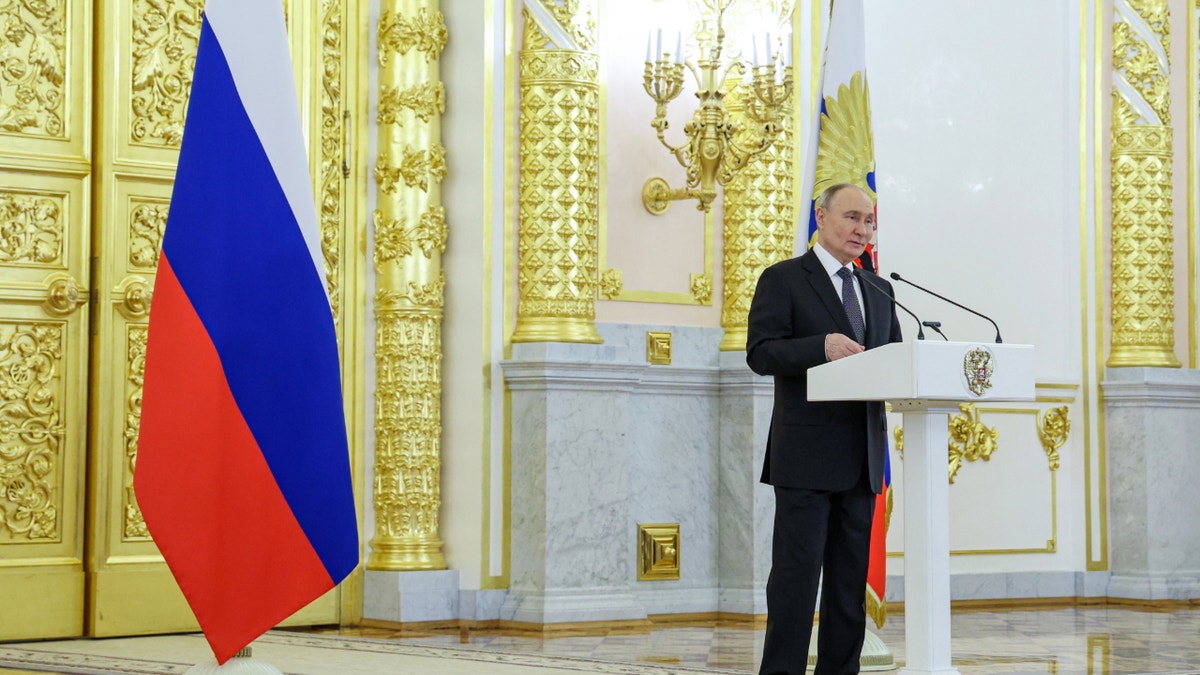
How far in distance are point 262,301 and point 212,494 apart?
468mm

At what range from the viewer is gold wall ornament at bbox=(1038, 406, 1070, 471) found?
7.75m

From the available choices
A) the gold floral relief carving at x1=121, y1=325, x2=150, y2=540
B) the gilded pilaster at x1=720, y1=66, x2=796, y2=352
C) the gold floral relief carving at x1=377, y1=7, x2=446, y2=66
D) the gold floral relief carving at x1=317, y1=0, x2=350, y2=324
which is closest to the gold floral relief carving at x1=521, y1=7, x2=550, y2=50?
the gold floral relief carving at x1=377, y1=7, x2=446, y2=66

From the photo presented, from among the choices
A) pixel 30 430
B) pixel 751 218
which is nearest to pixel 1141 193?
pixel 751 218

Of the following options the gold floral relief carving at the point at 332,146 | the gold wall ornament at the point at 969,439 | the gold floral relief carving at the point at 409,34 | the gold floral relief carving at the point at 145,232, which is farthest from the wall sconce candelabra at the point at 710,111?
the gold floral relief carving at the point at 145,232

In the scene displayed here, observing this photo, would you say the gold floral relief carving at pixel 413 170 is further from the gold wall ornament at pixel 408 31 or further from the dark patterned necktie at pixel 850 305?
the dark patterned necktie at pixel 850 305

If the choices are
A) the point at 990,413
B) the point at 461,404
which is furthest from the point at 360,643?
the point at 990,413

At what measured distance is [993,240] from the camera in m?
7.72

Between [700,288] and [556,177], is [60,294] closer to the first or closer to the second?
[556,177]

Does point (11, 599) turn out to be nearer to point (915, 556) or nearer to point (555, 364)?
point (555, 364)

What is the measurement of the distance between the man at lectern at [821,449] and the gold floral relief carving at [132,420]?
9.20ft

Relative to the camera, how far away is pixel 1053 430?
7766 mm

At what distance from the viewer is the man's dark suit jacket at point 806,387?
154 inches

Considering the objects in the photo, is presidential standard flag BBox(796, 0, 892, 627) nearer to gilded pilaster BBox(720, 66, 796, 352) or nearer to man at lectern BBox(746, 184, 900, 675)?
man at lectern BBox(746, 184, 900, 675)

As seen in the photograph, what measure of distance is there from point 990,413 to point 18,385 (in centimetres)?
444
